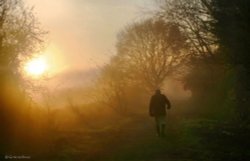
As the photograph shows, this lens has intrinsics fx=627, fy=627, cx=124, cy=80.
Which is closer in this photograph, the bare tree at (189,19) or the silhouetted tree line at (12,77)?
the silhouetted tree line at (12,77)

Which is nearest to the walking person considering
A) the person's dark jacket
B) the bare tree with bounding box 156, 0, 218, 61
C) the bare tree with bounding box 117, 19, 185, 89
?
the person's dark jacket

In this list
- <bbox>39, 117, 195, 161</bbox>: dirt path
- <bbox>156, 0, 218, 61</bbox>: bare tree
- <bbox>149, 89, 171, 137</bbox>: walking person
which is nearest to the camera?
<bbox>39, 117, 195, 161</bbox>: dirt path

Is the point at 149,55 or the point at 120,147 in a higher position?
the point at 149,55

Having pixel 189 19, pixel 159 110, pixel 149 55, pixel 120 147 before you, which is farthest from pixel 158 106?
pixel 149 55

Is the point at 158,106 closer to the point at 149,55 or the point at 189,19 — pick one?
the point at 189,19

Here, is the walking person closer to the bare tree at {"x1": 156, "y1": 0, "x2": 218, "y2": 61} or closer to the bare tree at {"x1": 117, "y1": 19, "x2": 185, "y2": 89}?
the bare tree at {"x1": 156, "y1": 0, "x2": 218, "y2": 61}

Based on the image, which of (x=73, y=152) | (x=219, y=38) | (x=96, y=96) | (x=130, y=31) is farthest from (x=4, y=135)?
(x=130, y=31)

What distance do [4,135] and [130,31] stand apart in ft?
200

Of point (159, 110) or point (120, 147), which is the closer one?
point (120, 147)

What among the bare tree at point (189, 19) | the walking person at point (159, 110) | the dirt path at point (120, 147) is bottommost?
the dirt path at point (120, 147)

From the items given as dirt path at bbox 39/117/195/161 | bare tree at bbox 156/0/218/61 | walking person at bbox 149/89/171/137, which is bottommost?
dirt path at bbox 39/117/195/161

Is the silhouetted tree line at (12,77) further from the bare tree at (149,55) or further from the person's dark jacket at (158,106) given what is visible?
the bare tree at (149,55)

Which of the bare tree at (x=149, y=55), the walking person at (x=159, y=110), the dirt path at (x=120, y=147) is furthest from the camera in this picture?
the bare tree at (x=149, y=55)

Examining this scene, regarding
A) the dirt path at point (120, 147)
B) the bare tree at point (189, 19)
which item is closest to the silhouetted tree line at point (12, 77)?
the dirt path at point (120, 147)
